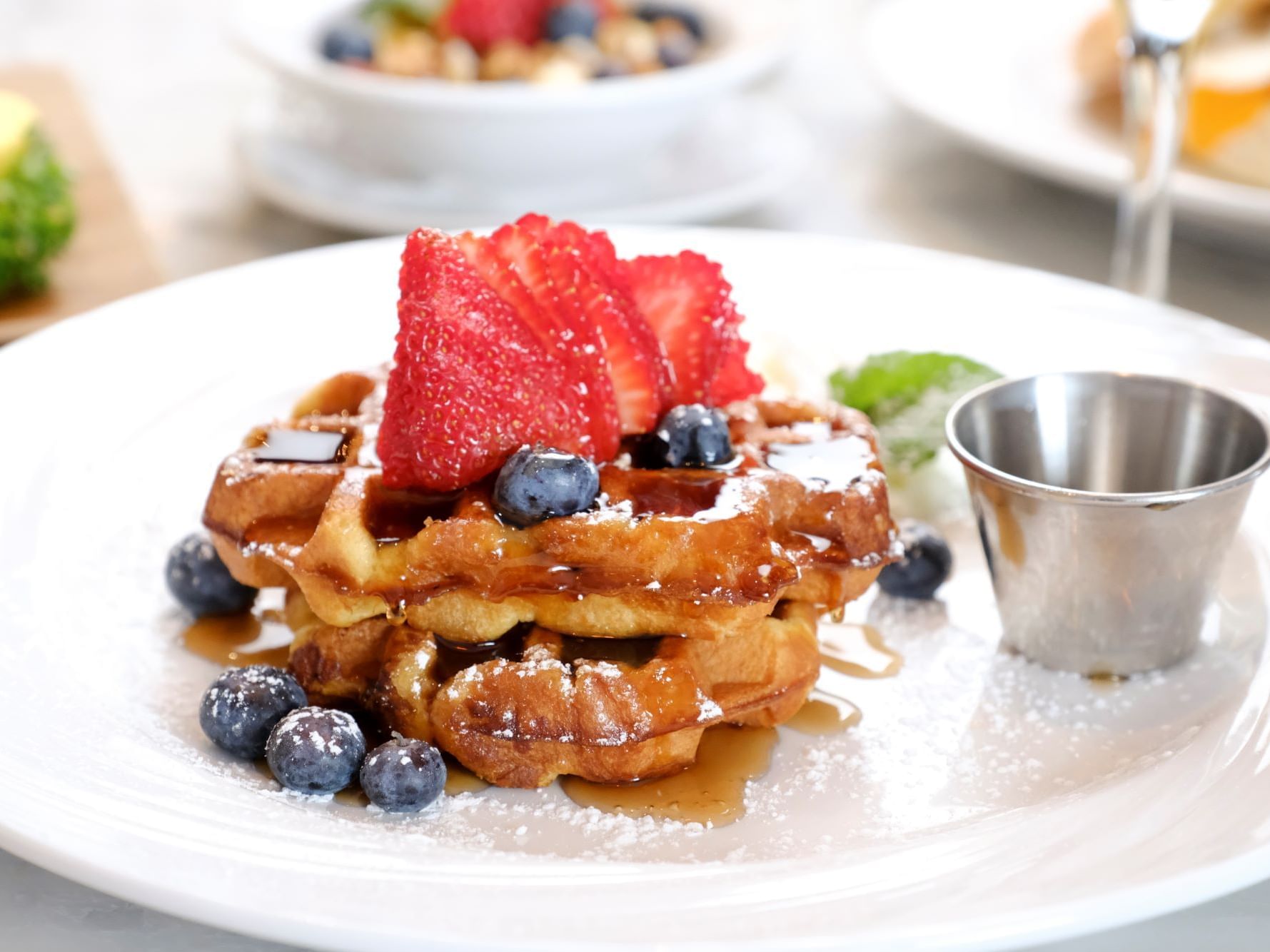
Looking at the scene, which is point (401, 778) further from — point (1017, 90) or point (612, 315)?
point (1017, 90)

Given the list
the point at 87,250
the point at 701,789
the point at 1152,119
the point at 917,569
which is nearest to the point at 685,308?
the point at 917,569

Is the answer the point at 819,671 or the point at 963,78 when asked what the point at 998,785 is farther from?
the point at 963,78

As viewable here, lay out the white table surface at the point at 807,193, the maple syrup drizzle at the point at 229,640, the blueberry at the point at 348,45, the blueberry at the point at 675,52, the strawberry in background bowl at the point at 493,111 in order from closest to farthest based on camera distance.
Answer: the white table surface at the point at 807,193
the maple syrup drizzle at the point at 229,640
the strawberry in background bowl at the point at 493,111
the blueberry at the point at 348,45
the blueberry at the point at 675,52

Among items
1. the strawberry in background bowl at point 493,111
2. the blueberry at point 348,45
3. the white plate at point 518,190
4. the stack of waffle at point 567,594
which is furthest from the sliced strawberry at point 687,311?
the blueberry at point 348,45

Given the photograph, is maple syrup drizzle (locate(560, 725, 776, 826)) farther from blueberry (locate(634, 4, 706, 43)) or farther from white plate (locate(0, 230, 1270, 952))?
blueberry (locate(634, 4, 706, 43))

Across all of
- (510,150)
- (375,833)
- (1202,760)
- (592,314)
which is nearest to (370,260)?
(510,150)

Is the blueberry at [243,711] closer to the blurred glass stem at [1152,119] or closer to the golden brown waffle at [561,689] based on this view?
the golden brown waffle at [561,689]

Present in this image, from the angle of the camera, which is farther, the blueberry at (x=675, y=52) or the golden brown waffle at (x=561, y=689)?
the blueberry at (x=675, y=52)
